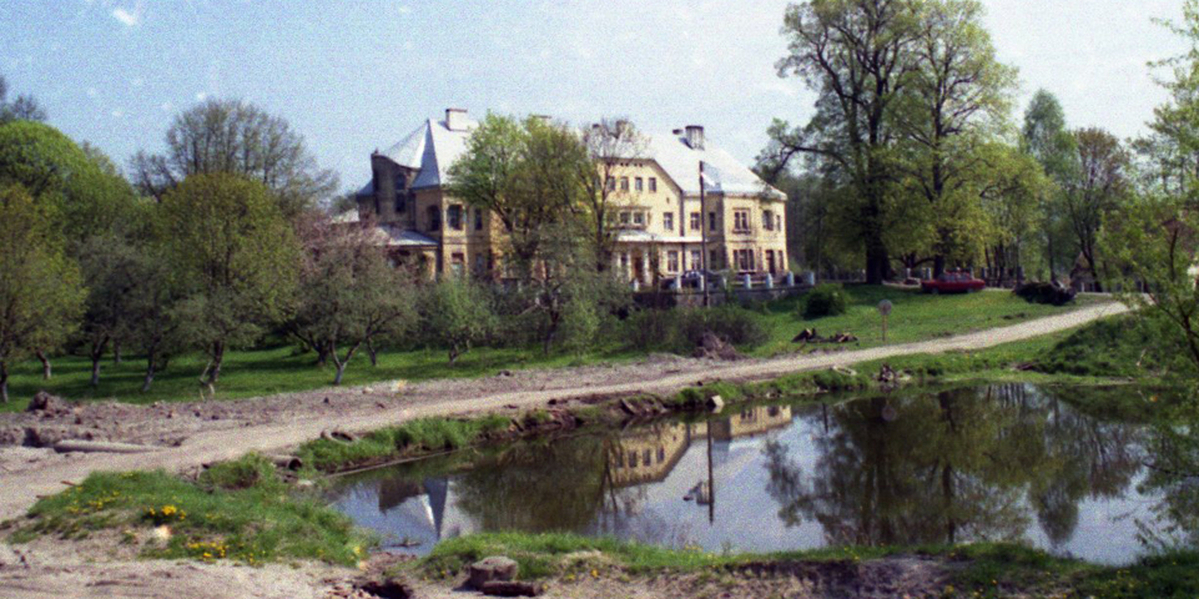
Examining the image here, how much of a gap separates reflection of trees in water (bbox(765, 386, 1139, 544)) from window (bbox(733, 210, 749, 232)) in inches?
1711

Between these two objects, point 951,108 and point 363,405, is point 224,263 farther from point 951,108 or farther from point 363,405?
point 951,108

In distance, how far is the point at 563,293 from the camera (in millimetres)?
42594

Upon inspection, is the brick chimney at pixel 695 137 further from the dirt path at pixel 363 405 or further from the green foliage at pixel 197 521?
the green foliage at pixel 197 521

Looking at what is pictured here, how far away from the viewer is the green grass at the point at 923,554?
1062 centimetres

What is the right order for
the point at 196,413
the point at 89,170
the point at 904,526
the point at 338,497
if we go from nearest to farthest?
the point at 904,526, the point at 338,497, the point at 196,413, the point at 89,170

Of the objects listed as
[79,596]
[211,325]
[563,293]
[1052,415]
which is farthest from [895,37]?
[79,596]

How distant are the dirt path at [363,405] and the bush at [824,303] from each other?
29.4 feet

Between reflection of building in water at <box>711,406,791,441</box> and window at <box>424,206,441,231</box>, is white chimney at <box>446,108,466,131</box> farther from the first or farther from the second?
reflection of building in water at <box>711,406,791,441</box>

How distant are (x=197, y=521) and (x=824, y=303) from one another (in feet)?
136

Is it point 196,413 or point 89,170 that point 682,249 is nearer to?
point 89,170

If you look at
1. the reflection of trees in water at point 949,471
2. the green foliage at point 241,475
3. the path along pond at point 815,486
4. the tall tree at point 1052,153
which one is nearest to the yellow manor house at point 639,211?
the tall tree at point 1052,153

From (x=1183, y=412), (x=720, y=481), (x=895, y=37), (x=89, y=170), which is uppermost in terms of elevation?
(x=895, y=37)

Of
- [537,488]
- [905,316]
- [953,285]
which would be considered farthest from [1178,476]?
[953,285]

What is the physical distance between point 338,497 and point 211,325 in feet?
53.1
